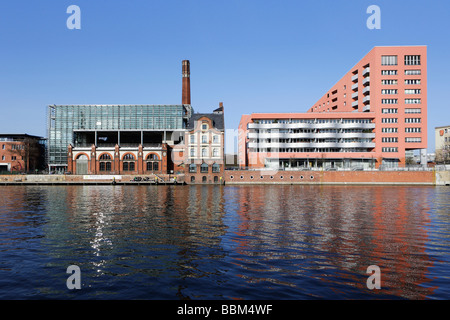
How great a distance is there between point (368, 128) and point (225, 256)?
9614 cm

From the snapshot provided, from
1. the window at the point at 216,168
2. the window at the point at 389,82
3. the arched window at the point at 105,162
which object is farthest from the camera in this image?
the window at the point at 389,82

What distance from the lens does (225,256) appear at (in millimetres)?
15578

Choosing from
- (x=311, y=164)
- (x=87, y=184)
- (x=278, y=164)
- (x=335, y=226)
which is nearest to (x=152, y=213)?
(x=335, y=226)

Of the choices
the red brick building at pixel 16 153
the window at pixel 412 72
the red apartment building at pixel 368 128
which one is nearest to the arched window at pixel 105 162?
the red brick building at pixel 16 153

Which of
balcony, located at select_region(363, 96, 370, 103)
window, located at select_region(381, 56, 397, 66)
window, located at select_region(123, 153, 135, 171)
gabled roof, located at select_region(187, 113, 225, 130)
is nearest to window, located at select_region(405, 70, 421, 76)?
window, located at select_region(381, 56, 397, 66)

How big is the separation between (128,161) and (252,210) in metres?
68.5

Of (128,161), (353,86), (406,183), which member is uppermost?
(353,86)

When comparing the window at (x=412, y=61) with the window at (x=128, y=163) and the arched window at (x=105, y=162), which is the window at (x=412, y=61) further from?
the arched window at (x=105, y=162)

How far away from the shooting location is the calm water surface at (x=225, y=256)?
37.2 feet

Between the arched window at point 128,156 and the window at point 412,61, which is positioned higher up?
the window at point 412,61

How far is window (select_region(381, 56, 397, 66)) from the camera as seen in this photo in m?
95.1

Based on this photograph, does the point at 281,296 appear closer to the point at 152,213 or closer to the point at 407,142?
the point at 152,213
